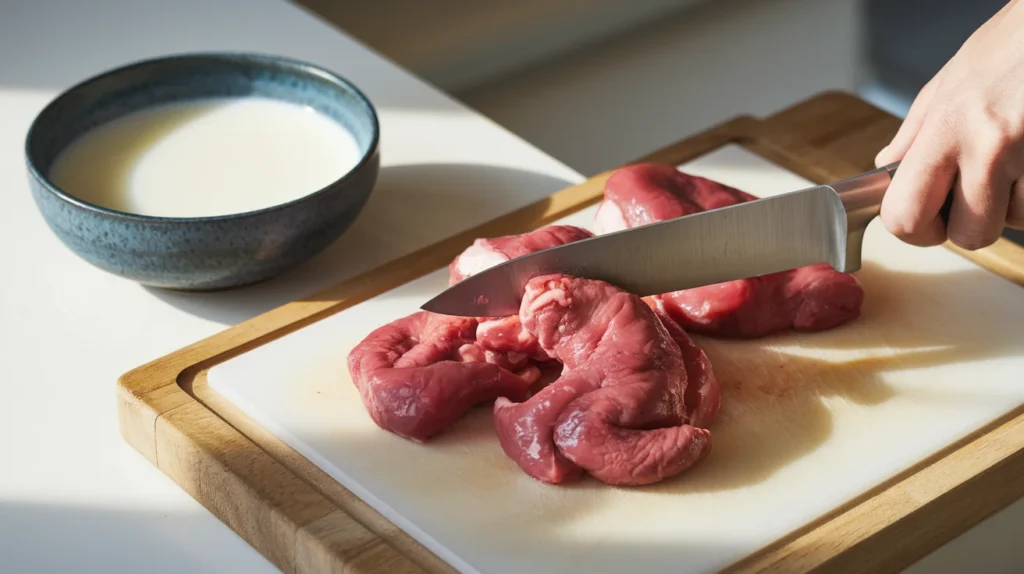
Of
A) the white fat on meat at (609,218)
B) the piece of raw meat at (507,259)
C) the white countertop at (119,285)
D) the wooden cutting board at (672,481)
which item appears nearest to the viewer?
the wooden cutting board at (672,481)

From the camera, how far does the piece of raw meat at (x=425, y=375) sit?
4.80 ft

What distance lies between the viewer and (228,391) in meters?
1.57

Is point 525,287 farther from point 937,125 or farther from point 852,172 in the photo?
point 852,172

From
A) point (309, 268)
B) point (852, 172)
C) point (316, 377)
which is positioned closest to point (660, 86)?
point (852, 172)

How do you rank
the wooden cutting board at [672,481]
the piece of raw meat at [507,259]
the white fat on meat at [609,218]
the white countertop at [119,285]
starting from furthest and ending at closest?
the white fat on meat at [609,218], the piece of raw meat at [507,259], the white countertop at [119,285], the wooden cutting board at [672,481]

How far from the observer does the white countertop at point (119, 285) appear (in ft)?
4.74

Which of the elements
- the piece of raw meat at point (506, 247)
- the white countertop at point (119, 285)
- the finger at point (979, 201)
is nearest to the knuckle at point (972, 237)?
the finger at point (979, 201)

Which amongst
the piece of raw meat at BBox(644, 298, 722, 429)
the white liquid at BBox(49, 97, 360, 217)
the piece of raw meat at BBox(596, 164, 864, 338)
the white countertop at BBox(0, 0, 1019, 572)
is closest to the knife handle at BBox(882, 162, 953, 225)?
the piece of raw meat at BBox(596, 164, 864, 338)

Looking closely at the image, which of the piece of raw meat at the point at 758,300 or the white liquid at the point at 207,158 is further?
the white liquid at the point at 207,158

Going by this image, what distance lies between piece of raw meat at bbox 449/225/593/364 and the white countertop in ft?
0.94

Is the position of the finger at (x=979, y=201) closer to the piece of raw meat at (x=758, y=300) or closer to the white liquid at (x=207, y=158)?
the piece of raw meat at (x=758, y=300)

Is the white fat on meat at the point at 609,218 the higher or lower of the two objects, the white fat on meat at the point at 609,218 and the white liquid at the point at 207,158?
the lower

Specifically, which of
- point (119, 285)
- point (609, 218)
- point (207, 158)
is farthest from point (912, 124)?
point (119, 285)

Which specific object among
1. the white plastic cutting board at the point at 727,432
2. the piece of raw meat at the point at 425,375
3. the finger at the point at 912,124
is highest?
the finger at the point at 912,124
